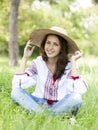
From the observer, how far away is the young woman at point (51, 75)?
162 inches

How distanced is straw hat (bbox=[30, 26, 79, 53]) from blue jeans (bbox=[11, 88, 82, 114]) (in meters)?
0.54

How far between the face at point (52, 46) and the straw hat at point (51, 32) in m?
0.07

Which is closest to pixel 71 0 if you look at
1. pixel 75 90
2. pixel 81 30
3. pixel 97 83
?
pixel 81 30

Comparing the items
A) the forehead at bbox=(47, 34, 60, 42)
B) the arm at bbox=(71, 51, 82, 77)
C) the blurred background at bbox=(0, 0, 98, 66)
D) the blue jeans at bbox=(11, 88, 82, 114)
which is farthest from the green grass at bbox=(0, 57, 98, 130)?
the blurred background at bbox=(0, 0, 98, 66)

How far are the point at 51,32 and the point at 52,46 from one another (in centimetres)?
14

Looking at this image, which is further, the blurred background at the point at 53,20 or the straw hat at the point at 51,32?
the blurred background at the point at 53,20

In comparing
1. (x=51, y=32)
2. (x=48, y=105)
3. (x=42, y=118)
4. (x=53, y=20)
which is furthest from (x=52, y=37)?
(x=53, y=20)

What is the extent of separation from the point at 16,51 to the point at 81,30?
59.4ft

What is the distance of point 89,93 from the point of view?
16.9ft

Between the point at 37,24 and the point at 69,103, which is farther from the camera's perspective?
the point at 37,24

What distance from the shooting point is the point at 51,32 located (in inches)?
167

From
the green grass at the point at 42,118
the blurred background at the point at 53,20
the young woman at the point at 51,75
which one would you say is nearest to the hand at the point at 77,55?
the young woman at the point at 51,75

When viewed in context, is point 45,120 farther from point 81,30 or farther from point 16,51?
point 81,30

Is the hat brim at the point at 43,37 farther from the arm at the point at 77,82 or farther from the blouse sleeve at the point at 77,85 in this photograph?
the blouse sleeve at the point at 77,85
